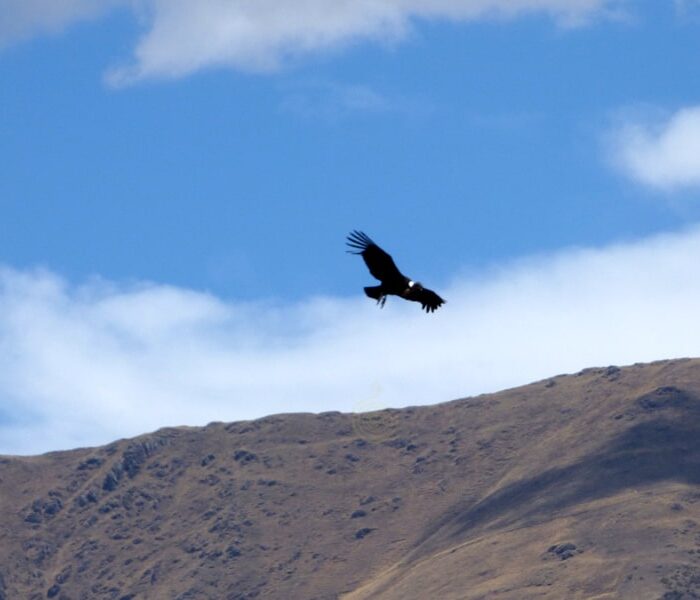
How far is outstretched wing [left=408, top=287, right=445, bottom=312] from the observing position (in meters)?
53.4

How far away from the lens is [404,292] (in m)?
53.2

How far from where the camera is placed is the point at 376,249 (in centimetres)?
5175

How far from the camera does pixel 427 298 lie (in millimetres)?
53625

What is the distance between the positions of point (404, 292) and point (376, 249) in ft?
6.68

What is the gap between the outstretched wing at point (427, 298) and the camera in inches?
2103
